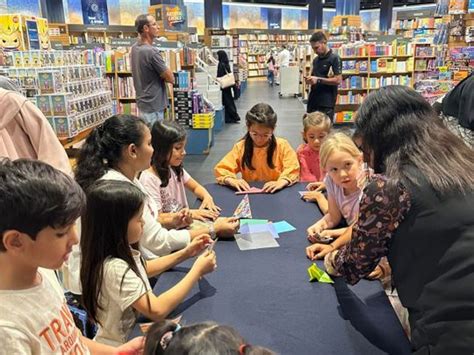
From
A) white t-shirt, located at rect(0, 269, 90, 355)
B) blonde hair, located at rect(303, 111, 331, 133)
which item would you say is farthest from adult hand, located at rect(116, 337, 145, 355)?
blonde hair, located at rect(303, 111, 331, 133)

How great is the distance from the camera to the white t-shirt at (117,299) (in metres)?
1.39

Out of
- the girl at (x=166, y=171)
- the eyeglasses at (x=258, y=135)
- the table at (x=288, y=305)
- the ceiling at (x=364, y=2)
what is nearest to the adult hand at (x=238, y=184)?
the girl at (x=166, y=171)

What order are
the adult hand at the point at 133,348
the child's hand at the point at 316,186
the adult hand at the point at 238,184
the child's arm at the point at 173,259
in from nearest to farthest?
the adult hand at the point at 133,348 → the child's arm at the point at 173,259 → the child's hand at the point at 316,186 → the adult hand at the point at 238,184

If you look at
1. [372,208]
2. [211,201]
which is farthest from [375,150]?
[211,201]

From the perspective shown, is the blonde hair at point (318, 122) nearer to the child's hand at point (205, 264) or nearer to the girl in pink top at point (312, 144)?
the girl in pink top at point (312, 144)

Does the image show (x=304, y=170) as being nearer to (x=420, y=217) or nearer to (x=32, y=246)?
(x=420, y=217)

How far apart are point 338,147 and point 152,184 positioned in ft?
3.56

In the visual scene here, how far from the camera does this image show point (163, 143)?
99.4 inches

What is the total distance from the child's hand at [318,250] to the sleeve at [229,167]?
3.94ft

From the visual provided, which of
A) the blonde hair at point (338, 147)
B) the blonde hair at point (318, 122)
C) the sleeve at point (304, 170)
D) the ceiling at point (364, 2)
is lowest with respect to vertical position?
the sleeve at point (304, 170)

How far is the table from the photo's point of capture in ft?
4.26

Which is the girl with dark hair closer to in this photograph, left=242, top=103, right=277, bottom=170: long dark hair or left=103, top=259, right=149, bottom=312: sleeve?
left=103, top=259, right=149, bottom=312: sleeve

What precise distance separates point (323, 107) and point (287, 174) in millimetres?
3932

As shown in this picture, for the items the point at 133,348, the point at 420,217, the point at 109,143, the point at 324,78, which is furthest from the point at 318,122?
the point at 324,78
